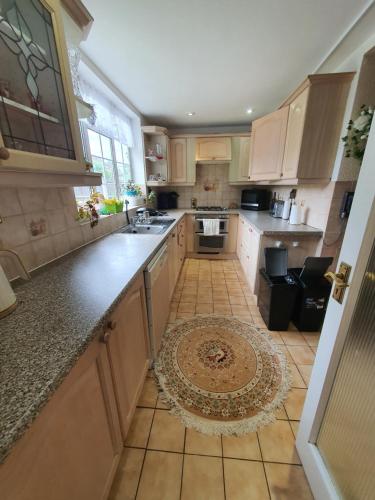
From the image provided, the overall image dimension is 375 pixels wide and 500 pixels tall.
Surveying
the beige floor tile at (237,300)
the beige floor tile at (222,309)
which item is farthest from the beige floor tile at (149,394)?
the beige floor tile at (237,300)

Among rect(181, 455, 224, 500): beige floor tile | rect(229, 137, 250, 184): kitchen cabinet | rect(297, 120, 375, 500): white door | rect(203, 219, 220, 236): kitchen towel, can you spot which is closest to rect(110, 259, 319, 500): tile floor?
rect(181, 455, 224, 500): beige floor tile

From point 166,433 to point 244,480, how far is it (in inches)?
17.4

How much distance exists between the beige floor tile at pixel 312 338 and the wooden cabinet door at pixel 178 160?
2.92 m

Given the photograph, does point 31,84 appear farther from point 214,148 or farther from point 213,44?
point 214,148

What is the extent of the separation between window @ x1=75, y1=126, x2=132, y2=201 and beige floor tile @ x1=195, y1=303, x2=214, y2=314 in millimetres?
1635

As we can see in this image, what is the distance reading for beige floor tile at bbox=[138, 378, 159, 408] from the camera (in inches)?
51.8

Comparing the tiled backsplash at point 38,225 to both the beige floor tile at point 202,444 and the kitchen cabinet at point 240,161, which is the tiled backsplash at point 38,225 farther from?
the kitchen cabinet at point 240,161

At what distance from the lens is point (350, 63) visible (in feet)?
5.31

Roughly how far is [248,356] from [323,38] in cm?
246

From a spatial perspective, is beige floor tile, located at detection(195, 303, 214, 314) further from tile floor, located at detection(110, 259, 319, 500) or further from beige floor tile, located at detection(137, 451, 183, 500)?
beige floor tile, located at detection(137, 451, 183, 500)

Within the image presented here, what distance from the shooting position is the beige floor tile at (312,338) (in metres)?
1.79

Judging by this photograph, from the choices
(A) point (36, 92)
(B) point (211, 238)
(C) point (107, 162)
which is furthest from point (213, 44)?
(B) point (211, 238)

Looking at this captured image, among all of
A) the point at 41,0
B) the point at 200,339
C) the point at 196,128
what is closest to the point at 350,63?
the point at 41,0

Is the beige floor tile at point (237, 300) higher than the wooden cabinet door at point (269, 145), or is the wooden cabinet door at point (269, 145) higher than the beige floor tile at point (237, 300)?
the wooden cabinet door at point (269, 145)
